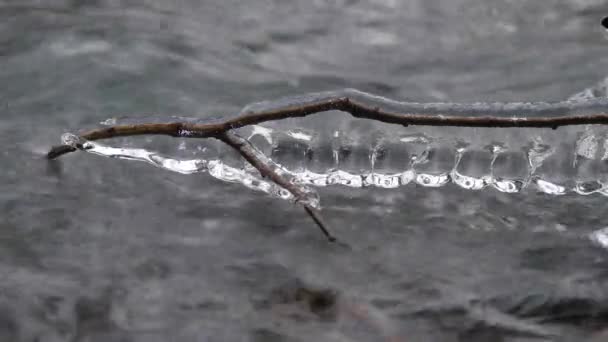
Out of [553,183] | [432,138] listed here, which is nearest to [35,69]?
[432,138]

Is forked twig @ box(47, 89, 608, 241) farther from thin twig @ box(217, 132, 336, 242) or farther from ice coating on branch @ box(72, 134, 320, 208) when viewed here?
ice coating on branch @ box(72, 134, 320, 208)

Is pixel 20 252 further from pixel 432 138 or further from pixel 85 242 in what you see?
pixel 432 138

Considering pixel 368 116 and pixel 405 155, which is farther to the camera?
pixel 405 155

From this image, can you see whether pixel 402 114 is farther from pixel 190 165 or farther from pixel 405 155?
pixel 190 165

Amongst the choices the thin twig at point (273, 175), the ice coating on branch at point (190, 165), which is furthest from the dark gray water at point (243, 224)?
the thin twig at point (273, 175)

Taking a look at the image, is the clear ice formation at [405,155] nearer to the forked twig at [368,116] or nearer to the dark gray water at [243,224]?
the dark gray water at [243,224]

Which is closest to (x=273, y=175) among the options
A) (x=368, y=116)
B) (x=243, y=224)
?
(x=368, y=116)

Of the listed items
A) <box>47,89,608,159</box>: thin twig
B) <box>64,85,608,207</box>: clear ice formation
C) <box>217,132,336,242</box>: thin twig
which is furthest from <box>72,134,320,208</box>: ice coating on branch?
<box>217,132,336,242</box>: thin twig

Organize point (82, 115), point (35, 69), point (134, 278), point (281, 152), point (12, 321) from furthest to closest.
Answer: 1. point (35, 69)
2. point (82, 115)
3. point (281, 152)
4. point (134, 278)
5. point (12, 321)
